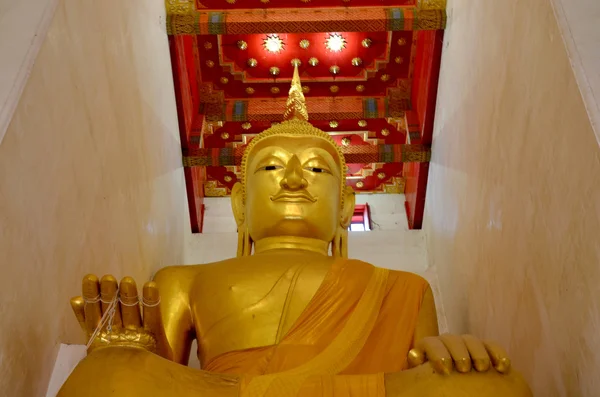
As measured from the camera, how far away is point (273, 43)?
4727 mm

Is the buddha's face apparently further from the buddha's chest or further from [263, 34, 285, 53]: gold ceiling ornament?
[263, 34, 285, 53]: gold ceiling ornament

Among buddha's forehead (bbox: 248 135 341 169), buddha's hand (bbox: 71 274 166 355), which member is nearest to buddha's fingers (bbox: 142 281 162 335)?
buddha's hand (bbox: 71 274 166 355)

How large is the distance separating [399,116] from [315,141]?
5.61 feet

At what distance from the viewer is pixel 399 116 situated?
16.1ft

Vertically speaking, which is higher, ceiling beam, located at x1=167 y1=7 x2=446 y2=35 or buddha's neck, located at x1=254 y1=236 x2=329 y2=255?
ceiling beam, located at x1=167 y1=7 x2=446 y2=35

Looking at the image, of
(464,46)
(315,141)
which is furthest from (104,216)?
(464,46)

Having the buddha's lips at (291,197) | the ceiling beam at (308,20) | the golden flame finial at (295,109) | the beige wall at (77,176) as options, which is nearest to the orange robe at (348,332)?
the buddha's lips at (291,197)

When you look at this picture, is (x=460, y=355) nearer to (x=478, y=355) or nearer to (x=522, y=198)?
(x=478, y=355)

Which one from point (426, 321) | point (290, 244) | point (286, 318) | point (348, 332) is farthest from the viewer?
point (290, 244)

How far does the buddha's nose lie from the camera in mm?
3061

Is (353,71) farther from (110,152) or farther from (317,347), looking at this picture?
(317,347)

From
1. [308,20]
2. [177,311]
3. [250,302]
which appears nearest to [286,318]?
[250,302]

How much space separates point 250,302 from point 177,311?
303 millimetres

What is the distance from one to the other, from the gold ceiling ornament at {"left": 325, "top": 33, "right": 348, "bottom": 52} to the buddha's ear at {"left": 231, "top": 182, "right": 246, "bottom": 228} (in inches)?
63.2
